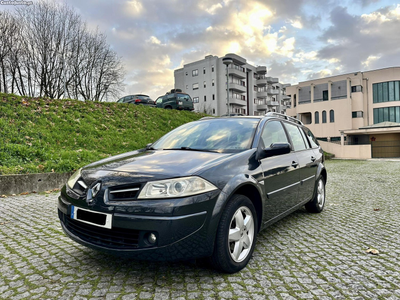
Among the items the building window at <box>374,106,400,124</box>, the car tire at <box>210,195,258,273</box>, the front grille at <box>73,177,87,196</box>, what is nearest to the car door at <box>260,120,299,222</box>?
the car tire at <box>210,195,258,273</box>

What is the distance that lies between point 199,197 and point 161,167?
48 centimetres

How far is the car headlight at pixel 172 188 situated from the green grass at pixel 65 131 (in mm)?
6521

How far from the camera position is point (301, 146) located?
4582 mm

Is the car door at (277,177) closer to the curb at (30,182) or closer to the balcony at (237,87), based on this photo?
the curb at (30,182)

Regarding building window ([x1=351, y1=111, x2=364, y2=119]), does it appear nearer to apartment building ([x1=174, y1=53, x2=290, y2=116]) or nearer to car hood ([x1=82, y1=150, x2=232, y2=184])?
apartment building ([x1=174, y1=53, x2=290, y2=116])

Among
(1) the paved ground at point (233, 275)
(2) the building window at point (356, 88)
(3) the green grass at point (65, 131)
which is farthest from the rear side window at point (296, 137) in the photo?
(2) the building window at point (356, 88)

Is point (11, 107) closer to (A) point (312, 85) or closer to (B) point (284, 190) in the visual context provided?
(B) point (284, 190)

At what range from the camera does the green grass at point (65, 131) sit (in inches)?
335

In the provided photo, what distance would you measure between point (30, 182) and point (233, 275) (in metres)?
6.50

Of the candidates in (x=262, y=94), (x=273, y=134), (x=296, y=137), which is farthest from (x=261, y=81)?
(x=273, y=134)

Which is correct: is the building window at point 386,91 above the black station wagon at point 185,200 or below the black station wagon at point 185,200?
above

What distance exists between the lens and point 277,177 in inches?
133

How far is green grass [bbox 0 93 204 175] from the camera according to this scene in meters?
8.51

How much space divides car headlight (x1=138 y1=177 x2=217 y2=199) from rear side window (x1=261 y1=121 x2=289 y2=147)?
1.40m
